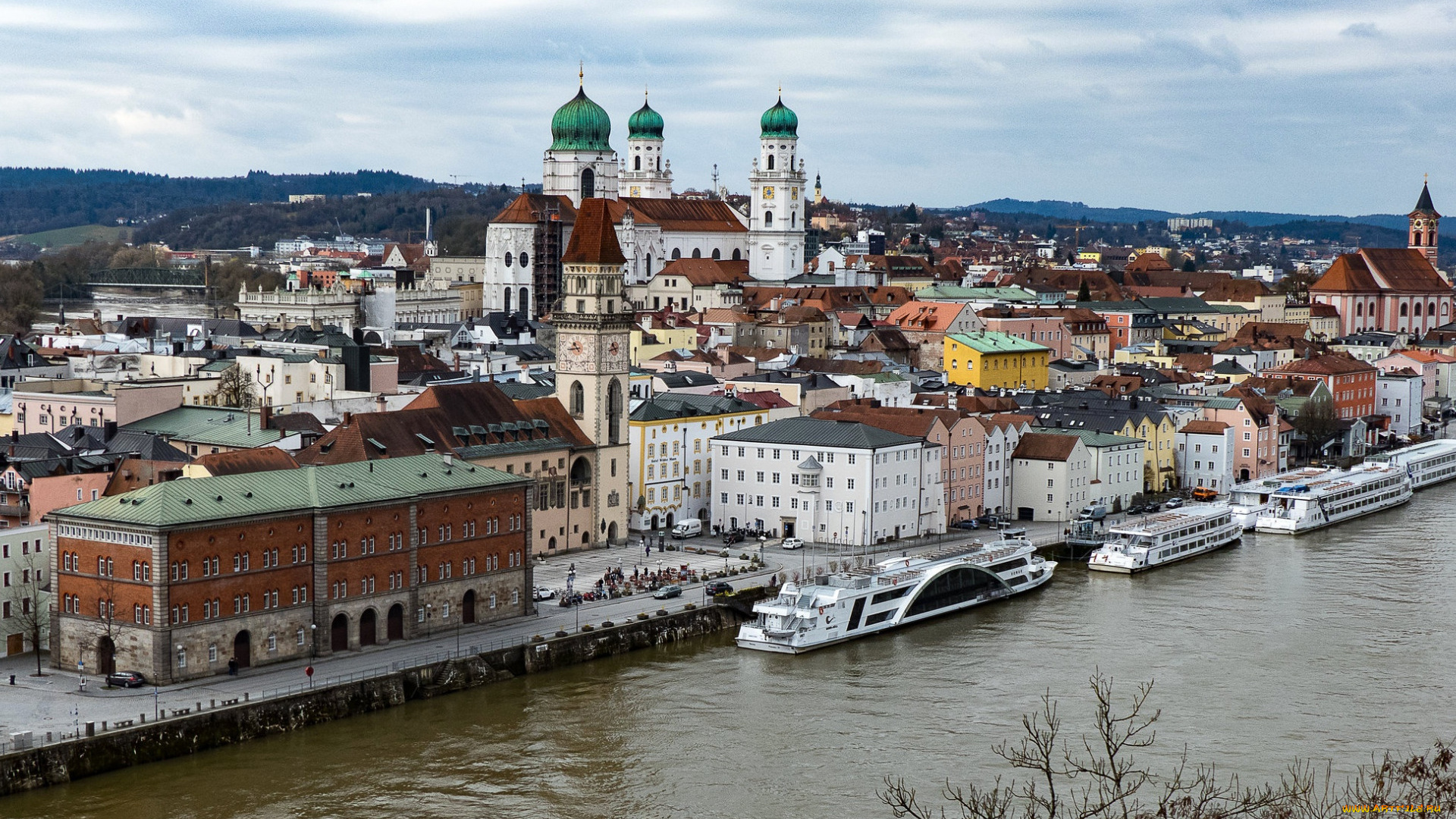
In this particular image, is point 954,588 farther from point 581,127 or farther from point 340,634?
point 581,127

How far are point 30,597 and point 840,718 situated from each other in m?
11.9

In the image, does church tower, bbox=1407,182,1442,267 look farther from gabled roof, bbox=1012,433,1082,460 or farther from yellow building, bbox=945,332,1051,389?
gabled roof, bbox=1012,433,1082,460

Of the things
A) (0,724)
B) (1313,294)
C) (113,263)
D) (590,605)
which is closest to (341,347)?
(590,605)

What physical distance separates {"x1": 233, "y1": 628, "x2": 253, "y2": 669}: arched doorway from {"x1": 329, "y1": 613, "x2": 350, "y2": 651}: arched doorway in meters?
1.45

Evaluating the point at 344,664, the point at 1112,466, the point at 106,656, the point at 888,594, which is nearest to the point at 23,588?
the point at 106,656

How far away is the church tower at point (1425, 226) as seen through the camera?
10944 cm

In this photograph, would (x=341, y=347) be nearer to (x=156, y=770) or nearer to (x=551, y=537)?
(x=551, y=537)

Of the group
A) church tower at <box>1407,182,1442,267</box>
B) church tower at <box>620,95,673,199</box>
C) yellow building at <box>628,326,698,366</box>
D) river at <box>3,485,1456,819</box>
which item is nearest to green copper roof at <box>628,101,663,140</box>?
church tower at <box>620,95,673,199</box>

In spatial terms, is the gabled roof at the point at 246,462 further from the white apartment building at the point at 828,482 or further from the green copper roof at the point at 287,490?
the white apartment building at the point at 828,482

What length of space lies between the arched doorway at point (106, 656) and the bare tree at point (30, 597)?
4.38ft

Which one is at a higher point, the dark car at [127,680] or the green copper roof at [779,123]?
the green copper roof at [779,123]

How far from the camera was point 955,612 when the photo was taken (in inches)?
1390

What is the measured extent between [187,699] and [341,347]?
25454 mm

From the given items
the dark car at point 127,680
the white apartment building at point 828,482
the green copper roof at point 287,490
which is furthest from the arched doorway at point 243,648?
the white apartment building at point 828,482
